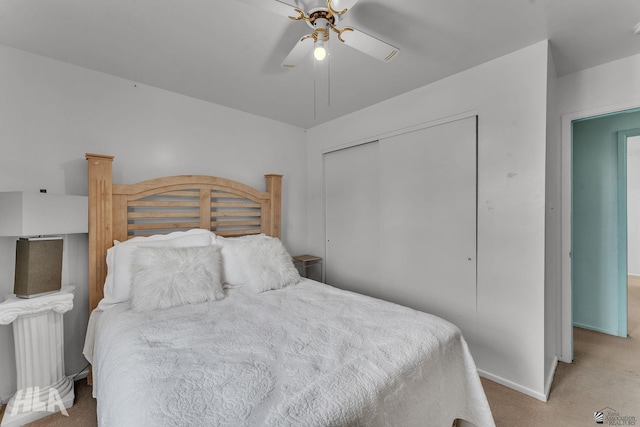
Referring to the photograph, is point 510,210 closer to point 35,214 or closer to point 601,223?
point 601,223

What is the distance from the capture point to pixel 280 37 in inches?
72.9

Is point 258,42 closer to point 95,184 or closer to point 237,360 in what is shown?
point 95,184

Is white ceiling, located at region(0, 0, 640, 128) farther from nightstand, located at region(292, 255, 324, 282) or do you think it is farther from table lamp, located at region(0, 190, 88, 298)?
nightstand, located at region(292, 255, 324, 282)

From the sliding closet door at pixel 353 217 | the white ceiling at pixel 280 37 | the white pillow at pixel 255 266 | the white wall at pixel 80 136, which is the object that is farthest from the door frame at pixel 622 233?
the white wall at pixel 80 136

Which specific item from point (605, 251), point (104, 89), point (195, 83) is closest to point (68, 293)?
point (104, 89)

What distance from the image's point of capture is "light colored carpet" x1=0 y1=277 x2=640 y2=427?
69.2 inches

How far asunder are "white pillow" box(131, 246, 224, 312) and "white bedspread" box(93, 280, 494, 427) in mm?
92

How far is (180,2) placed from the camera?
5.10 feet

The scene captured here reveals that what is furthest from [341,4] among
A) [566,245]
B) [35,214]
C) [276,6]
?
[566,245]

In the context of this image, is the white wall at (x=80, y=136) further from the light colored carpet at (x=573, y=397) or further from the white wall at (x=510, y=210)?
the white wall at (x=510, y=210)

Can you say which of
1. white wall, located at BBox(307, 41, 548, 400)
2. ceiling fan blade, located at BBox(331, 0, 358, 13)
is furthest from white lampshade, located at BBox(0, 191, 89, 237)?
white wall, located at BBox(307, 41, 548, 400)

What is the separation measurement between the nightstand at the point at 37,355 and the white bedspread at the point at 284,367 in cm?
38

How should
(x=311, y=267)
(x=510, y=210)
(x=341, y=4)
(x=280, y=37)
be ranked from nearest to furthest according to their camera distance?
(x=341, y=4)
(x=280, y=37)
(x=510, y=210)
(x=311, y=267)

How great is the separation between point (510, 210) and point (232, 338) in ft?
6.76
